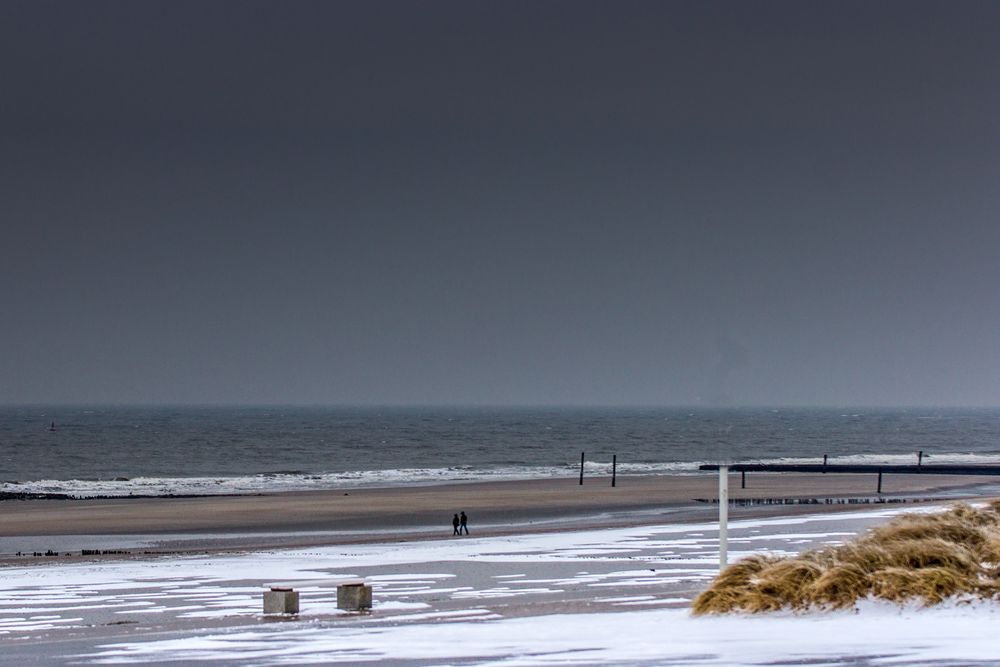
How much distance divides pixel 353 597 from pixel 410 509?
126 ft

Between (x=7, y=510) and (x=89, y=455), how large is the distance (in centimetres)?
5914

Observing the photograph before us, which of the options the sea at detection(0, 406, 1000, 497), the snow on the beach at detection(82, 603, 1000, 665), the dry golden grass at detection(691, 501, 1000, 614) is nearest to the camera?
the snow on the beach at detection(82, 603, 1000, 665)

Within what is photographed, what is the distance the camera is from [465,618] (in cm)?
1466

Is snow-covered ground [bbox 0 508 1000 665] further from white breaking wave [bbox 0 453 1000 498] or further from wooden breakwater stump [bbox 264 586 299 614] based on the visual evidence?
white breaking wave [bbox 0 453 1000 498]

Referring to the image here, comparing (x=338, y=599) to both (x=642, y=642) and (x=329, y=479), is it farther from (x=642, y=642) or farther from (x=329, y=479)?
(x=329, y=479)

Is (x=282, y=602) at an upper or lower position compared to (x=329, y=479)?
upper

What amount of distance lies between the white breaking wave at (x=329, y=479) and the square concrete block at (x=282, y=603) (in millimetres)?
54441

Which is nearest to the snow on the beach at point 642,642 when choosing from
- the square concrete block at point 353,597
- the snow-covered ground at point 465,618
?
the snow-covered ground at point 465,618

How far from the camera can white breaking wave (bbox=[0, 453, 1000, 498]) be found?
73625 millimetres

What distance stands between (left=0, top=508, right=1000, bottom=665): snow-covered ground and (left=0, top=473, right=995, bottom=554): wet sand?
35.2ft

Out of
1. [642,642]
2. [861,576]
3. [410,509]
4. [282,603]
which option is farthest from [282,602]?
[410,509]

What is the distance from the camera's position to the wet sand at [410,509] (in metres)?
42.7

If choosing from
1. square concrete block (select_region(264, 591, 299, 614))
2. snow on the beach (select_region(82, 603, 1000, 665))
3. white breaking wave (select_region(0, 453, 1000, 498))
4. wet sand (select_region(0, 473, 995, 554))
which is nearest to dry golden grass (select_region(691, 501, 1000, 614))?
snow on the beach (select_region(82, 603, 1000, 665))

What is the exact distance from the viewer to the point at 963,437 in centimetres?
16600
